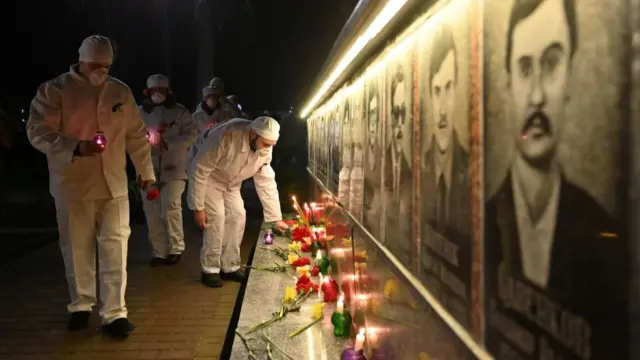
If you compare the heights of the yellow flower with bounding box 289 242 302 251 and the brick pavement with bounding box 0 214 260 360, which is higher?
the yellow flower with bounding box 289 242 302 251

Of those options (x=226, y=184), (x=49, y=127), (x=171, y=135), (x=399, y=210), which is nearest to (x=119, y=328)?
(x=49, y=127)

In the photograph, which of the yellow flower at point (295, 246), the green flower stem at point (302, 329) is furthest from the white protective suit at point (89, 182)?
the yellow flower at point (295, 246)

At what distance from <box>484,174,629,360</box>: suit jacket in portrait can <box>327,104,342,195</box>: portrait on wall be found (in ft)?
13.1

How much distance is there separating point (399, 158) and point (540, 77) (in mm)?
1476

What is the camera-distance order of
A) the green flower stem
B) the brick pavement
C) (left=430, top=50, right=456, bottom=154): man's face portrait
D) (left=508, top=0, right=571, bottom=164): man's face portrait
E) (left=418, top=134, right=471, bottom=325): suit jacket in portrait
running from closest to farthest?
(left=508, top=0, right=571, bottom=164): man's face portrait < (left=418, top=134, right=471, bottom=325): suit jacket in portrait < (left=430, top=50, right=456, bottom=154): man's face portrait < the green flower stem < the brick pavement

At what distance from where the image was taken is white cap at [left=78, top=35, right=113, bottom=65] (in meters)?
4.52

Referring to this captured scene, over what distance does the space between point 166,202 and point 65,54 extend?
693 centimetres

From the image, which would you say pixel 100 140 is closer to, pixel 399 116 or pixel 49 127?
pixel 49 127

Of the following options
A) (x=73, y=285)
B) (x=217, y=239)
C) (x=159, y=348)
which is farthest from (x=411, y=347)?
(x=217, y=239)

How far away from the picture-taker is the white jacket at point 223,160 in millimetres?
5785

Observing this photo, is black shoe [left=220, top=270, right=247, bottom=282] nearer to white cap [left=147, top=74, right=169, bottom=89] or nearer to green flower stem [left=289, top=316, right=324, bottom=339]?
green flower stem [left=289, top=316, right=324, bottom=339]

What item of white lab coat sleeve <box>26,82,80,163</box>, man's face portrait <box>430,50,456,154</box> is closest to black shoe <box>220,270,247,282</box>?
white lab coat sleeve <box>26,82,80,163</box>

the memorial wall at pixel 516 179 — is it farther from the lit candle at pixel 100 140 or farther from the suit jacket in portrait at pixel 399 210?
the lit candle at pixel 100 140

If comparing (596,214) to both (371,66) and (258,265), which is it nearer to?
(371,66)
